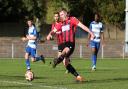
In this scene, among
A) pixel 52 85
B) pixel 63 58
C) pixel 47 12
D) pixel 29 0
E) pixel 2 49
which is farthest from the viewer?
pixel 47 12

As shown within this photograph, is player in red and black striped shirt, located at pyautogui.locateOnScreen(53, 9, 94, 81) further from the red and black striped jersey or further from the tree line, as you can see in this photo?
the tree line

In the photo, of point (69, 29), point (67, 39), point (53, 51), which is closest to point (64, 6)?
point (53, 51)

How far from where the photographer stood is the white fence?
135ft

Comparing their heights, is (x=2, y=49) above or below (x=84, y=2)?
below

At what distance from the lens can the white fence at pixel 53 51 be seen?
135 feet

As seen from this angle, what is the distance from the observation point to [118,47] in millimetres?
43000

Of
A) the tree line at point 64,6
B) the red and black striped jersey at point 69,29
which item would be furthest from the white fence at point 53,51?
the red and black striped jersey at point 69,29

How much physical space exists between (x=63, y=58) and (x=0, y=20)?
3325 centimetres

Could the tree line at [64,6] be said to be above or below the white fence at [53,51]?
above

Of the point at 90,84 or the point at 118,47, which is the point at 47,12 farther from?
the point at 90,84

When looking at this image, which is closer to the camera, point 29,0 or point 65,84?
point 65,84

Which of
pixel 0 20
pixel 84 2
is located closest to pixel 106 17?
pixel 84 2

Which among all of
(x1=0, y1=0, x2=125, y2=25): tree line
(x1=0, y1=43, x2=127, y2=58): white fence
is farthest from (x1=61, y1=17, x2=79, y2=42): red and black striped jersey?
(x1=0, y1=0, x2=125, y2=25): tree line

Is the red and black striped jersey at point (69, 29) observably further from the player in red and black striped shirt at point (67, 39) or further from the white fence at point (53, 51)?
the white fence at point (53, 51)
